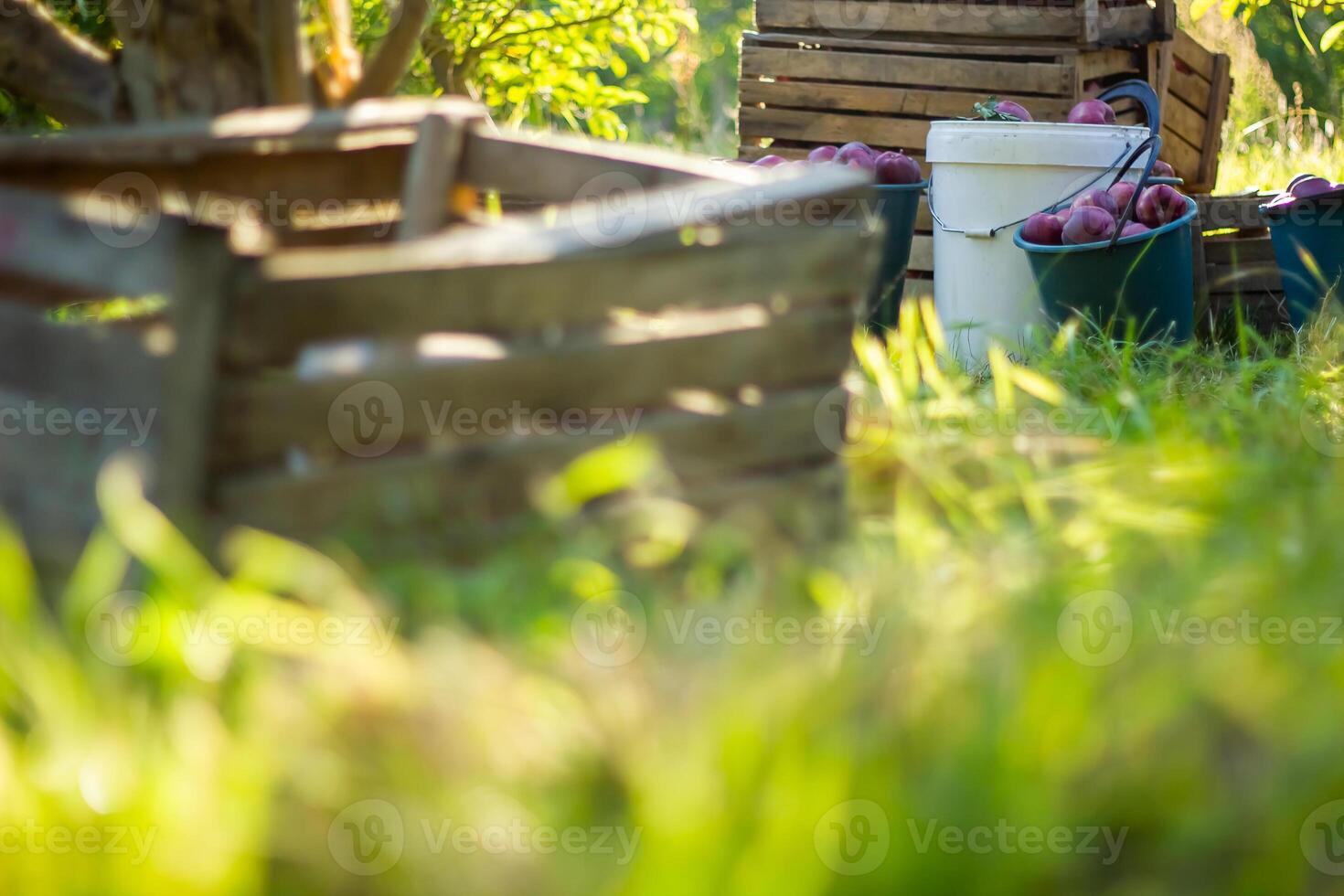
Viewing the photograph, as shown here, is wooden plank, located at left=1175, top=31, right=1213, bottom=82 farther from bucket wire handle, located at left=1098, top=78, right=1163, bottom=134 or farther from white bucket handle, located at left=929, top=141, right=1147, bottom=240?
white bucket handle, located at left=929, top=141, right=1147, bottom=240

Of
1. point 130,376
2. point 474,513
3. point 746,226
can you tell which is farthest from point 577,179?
point 130,376

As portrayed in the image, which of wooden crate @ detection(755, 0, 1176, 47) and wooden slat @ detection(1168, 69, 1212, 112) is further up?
wooden crate @ detection(755, 0, 1176, 47)

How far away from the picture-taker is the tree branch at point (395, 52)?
9.04 ft

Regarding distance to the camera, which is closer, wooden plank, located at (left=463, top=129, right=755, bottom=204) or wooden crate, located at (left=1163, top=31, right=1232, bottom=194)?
wooden plank, located at (left=463, top=129, right=755, bottom=204)

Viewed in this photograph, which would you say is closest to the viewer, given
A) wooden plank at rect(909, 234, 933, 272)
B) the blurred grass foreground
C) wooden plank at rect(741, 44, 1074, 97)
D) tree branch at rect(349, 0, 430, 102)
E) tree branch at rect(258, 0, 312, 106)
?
the blurred grass foreground

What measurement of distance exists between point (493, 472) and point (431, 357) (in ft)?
0.49

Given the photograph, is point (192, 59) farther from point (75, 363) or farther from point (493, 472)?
point (493, 472)

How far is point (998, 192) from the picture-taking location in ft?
13.9

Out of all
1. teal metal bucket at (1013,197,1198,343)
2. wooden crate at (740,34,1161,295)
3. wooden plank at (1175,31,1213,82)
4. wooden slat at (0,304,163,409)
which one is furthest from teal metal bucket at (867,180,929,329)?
wooden plank at (1175,31,1213,82)

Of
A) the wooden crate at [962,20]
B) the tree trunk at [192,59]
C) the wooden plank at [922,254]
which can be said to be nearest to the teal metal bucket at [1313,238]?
the wooden plank at [922,254]

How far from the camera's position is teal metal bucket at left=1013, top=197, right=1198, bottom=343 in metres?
3.75

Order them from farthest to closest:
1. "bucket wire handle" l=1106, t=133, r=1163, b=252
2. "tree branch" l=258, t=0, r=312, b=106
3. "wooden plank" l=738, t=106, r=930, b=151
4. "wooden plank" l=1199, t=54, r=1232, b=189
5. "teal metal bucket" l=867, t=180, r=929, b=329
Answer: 1. "wooden plank" l=1199, t=54, r=1232, b=189
2. "wooden plank" l=738, t=106, r=930, b=151
3. "teal metal bucket" l=867, t=180, r=929, b=329
4. "bucket wire handle" l=1106, t=133, r=1163, b=252
5. "tree branch" l=258, t=0, r=312, b=106

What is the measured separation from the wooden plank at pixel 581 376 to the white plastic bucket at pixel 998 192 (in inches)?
93.4

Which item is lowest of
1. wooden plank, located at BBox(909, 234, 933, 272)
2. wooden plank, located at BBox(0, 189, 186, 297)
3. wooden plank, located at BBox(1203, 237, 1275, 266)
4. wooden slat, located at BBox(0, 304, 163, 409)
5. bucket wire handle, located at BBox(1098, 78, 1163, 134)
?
wooden plank, located at BBox(909, 234, 933, 272)
